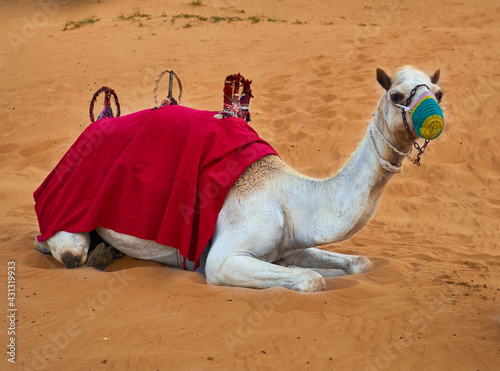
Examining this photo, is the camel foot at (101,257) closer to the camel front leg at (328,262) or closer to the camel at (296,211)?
the camel at (296,211)

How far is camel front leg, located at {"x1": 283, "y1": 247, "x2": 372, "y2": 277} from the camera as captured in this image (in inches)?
199

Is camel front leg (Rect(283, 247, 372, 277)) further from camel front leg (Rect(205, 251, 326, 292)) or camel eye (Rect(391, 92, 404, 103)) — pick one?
camel eye (Rect(391, 92, 404, 103))

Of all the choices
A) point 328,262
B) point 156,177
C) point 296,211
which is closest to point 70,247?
point 156,177

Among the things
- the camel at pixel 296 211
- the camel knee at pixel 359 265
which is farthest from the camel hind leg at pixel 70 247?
the camel knee at pixel 359 265

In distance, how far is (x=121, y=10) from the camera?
21.8m

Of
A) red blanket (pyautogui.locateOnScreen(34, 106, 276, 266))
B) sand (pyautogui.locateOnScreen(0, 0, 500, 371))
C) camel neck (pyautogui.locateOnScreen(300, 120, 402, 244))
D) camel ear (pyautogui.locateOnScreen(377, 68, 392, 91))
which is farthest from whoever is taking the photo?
red blanket (pyautogui.locateOnScreen(34, 106, 276, 266))

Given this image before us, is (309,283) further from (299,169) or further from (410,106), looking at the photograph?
(299,169)

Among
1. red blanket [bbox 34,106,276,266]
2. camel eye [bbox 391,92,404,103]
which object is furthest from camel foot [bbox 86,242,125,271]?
camel eye [bbox 391,92,404,103]

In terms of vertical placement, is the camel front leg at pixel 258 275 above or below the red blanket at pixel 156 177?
below

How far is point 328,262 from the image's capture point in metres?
5.17

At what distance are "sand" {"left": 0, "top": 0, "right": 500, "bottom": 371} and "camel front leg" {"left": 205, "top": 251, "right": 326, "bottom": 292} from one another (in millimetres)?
117

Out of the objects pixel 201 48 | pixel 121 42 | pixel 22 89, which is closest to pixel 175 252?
pixel 22 89

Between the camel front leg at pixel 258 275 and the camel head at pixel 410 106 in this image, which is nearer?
the camel head at pixel 410 106

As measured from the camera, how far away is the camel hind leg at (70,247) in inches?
197
